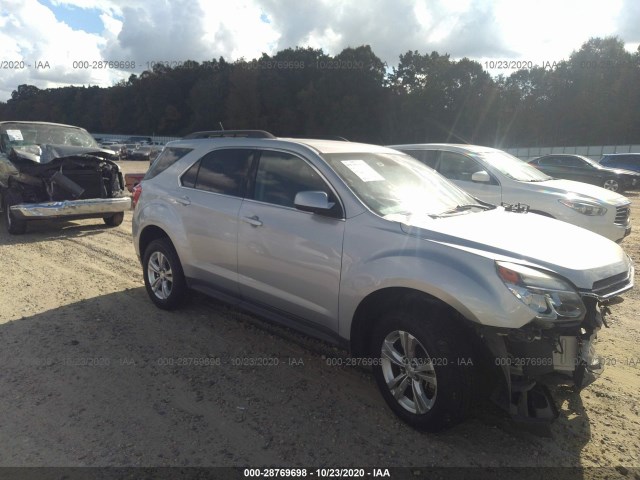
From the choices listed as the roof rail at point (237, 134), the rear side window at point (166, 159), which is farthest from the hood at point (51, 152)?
the roof rail at point (237, 134)

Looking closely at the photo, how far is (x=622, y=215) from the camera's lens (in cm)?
712

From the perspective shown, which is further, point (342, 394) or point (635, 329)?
point (635, 329)

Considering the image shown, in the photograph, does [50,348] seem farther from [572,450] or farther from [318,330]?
[572,450]

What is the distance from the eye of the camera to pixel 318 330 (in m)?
3.61

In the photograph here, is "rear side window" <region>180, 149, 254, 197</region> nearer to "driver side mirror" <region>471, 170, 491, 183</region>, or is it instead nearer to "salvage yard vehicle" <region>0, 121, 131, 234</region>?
"driver side mirror" <region>471, 170, 491, 183</region>

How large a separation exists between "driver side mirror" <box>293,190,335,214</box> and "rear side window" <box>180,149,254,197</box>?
1.00 m

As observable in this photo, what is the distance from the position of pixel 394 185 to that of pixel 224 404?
2148mm

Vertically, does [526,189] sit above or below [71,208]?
above

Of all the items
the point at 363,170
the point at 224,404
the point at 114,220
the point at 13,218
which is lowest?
the point at 224,404

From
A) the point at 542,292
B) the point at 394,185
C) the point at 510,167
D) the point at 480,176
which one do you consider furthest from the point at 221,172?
the point at 510,167

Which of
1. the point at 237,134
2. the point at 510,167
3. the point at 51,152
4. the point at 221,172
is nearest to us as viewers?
the point at 221,172

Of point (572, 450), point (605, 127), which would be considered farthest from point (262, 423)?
point (605, 127)

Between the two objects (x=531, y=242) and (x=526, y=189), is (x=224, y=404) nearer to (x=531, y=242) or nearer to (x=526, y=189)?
(x=531, y=242)

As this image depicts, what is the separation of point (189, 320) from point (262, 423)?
2043 millimetres
